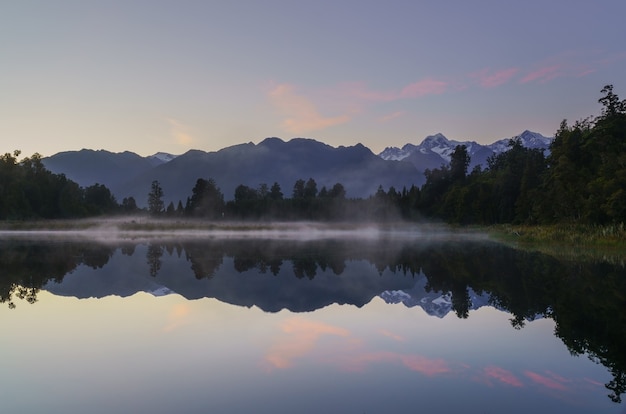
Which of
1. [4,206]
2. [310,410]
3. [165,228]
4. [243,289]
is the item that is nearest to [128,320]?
[243,289]

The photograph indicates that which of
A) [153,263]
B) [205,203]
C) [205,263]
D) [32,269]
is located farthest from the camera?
[205,203]

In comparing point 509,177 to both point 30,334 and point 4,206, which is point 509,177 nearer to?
point 30,334

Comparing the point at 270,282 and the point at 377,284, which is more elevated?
the point at 270,282

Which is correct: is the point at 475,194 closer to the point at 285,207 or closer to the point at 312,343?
the point at 285,207

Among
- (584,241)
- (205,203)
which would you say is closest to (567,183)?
(584,241)

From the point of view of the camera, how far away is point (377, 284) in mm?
22141

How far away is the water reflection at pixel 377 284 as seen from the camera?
1310 cm

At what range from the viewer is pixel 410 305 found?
17000 mm

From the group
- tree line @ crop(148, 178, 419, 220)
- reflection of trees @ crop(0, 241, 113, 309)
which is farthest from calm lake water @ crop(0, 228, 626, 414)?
tree line @ crop(148, 178, 419, 220)

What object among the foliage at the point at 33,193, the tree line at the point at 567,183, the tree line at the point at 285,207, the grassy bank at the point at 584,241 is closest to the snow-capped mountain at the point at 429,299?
the grassy bank at the point at 584,241

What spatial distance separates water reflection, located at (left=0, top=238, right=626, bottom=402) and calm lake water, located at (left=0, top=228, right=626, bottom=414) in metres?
0.09

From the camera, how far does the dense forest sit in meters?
59.6

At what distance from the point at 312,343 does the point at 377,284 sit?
10.9 m

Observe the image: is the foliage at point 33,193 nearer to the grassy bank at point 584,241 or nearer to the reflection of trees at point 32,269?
the reflection of trees at point 32,269
